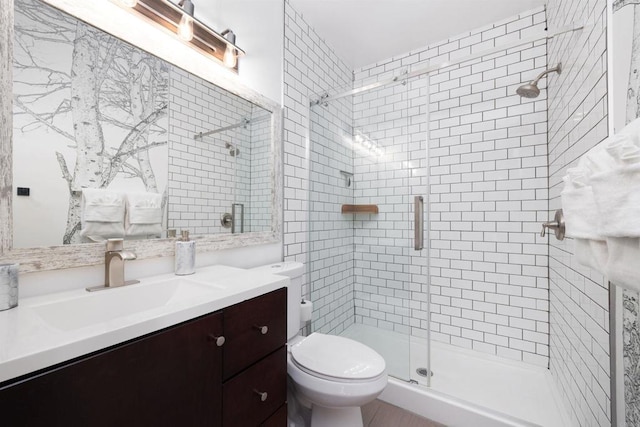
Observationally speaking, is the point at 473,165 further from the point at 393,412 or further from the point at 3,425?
the point at 3,425

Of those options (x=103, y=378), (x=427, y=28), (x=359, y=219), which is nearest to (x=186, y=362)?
(x=103, y=378)

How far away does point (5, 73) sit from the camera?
827 millimetres

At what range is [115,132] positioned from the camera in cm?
109

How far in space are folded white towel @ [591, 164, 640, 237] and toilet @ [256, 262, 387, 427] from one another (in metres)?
1.06

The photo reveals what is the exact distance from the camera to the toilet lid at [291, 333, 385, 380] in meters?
1.27

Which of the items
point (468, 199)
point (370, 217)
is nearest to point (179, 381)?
point (370, 217)

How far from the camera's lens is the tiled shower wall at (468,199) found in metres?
2.07

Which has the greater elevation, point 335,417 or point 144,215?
point 144,215

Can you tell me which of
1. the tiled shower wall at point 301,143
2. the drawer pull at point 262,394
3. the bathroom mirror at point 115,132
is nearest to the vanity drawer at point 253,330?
the drawer pull at point 262,394

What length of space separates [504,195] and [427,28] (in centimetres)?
157

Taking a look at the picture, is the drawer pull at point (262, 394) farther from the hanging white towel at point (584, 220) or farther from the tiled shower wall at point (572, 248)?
the tiled shower wall at point (572, 248)

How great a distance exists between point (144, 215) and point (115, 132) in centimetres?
35

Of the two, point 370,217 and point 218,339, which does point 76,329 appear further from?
point 370,217

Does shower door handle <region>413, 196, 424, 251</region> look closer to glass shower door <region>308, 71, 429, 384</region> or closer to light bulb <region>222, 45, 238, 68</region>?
glass shower door <region>308, 71, 429, 384</region>
